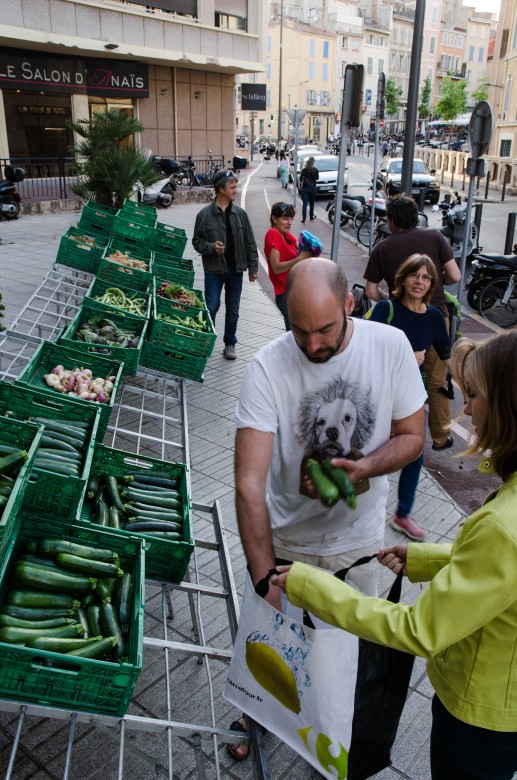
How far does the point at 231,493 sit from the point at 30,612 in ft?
9.00

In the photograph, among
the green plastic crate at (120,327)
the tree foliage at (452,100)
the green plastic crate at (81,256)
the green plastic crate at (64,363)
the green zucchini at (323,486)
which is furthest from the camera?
the tree foliage at (452,100)

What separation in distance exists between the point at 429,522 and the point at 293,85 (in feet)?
293

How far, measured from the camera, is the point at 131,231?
9.36 metres

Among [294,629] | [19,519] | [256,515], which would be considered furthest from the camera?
[19,519]

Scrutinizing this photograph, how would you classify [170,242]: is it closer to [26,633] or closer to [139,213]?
[139,213]

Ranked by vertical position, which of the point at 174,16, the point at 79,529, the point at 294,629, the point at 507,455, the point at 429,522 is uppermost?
the point at 174,16

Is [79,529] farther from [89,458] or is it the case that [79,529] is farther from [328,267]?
[328,267]

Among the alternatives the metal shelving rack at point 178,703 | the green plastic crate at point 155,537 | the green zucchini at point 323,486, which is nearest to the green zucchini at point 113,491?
the green plastic crate at point 155,537

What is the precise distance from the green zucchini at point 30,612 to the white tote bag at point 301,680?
0.89 meters

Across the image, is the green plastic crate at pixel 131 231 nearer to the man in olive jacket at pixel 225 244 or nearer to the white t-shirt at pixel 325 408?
the man in olive jacket at pixel 225 244

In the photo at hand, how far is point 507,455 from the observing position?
5.77 ft

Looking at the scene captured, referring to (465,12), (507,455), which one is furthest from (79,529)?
(465,12)

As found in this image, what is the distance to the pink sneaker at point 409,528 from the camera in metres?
4.74

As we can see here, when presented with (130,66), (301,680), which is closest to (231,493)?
(301,680)
